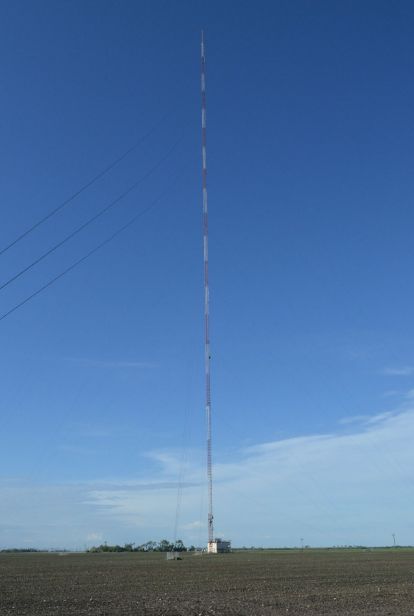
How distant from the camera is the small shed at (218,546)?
376 ft

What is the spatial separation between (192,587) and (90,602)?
1144 cm

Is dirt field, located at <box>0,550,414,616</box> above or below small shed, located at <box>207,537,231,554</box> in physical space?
below

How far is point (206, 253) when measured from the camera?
81562mm

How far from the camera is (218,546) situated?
389ft

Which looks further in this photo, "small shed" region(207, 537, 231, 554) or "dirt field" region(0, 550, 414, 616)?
"small shed" region(207, 537, 231, 554)

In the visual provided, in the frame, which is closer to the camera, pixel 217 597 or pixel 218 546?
pixel 217 597

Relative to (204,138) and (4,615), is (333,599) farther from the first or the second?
(204,138)

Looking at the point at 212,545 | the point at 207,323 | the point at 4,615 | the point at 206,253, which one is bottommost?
the point at 4,615

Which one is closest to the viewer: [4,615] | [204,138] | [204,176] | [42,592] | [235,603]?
[4,615]

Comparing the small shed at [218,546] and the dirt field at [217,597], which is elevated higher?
the small shed at [218,546]

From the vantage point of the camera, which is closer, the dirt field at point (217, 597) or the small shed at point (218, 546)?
the dirt field at point (217, 597)

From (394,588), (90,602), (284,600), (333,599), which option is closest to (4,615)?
(90,602)

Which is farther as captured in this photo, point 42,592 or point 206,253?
point 206,253

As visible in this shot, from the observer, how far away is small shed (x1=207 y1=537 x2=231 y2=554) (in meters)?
115
